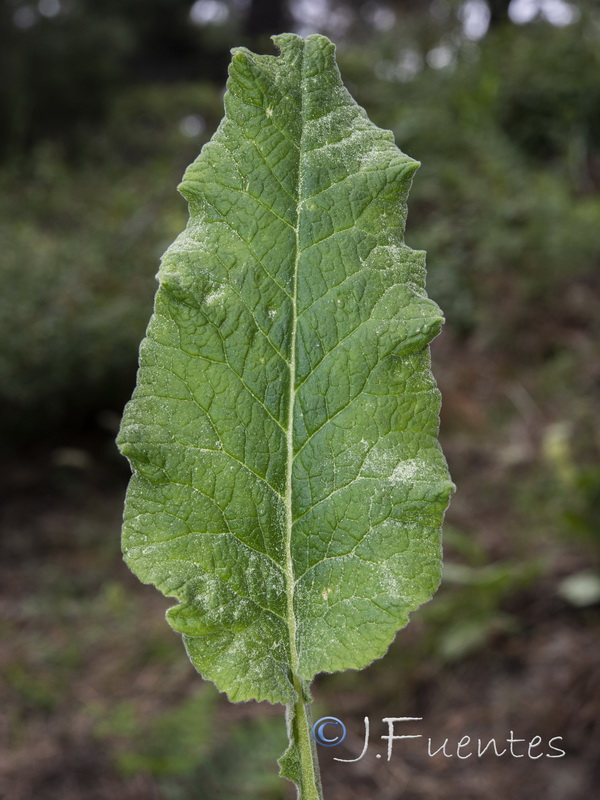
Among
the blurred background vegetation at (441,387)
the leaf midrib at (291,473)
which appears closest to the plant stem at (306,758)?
the leaf midrib at (291,473)

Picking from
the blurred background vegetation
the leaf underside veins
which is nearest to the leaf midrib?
the leaf underside veins

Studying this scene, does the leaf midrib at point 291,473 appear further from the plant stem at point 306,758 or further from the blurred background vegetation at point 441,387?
the blurred background vegetation at point 441,387

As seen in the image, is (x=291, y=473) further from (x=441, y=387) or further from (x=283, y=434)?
(x=441, y=387)

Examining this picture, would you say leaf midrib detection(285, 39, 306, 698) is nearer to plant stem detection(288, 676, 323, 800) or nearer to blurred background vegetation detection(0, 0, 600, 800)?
plant stem detection(288, 676, 323, 800)

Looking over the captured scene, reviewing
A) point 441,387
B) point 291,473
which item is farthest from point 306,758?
point 441,387

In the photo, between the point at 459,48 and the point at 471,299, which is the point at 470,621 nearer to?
the point at 471,299

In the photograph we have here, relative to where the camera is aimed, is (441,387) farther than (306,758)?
Yes
